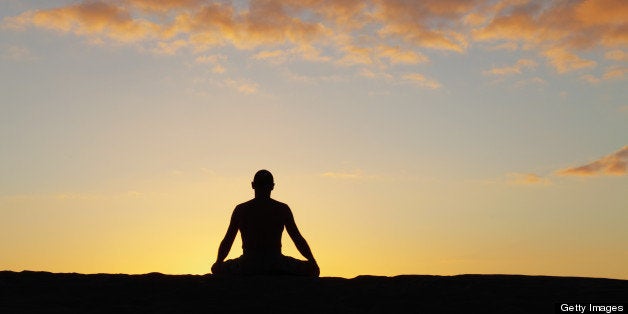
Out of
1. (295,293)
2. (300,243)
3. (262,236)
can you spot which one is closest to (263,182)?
(262,236)

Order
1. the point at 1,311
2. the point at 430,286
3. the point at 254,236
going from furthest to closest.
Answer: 1. the point at 254,236
2. the point at 430,286
3. the point at 1,311

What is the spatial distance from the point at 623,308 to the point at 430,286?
2.43 m

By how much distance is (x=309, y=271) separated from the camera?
13.5 meters

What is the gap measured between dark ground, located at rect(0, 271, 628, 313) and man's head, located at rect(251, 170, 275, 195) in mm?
1887

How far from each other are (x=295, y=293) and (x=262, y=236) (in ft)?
9.17

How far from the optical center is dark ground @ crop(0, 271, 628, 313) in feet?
33.2

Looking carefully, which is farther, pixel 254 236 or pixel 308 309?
pixel 254 236

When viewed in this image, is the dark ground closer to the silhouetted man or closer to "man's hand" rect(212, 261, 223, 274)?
the silhouetted man

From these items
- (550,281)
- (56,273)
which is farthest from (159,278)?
(550,281)

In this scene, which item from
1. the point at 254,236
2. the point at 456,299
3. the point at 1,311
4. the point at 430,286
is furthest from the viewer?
the point at 254,236

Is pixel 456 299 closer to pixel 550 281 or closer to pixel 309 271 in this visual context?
pixel 550 281

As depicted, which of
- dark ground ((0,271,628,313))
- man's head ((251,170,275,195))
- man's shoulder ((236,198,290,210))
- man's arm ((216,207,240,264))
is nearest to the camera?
dark ground ((0,271,628,313))

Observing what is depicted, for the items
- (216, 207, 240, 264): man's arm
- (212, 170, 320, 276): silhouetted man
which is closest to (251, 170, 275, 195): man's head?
(212, 170, 320, 276): silhouetted man

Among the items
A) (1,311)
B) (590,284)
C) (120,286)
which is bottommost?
(1,311)
